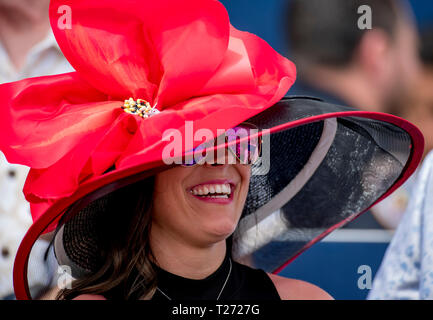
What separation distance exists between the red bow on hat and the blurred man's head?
1.19 m

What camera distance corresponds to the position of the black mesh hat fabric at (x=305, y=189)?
1386 millimetres

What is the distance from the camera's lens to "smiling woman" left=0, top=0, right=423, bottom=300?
3.71 ft

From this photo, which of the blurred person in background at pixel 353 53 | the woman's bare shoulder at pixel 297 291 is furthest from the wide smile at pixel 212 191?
the blurred person in background at pixel 353 53

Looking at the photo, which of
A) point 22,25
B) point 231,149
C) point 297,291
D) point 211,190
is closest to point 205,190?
point 211,190

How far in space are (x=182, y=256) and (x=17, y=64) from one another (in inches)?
41.4

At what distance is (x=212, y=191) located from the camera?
4.16 feet

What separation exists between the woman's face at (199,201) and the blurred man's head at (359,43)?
1.22m

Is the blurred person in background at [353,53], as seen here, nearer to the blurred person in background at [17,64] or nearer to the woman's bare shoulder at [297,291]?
the blurred person in background at [17,64]

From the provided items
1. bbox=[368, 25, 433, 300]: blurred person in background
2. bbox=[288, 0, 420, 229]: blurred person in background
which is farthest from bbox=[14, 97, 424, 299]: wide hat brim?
bbox=[288, 0, 420, 229]: blurred person in background

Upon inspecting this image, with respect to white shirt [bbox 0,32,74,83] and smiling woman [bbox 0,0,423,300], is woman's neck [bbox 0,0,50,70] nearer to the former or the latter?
white shirt [bbox 0,32,74,83]
